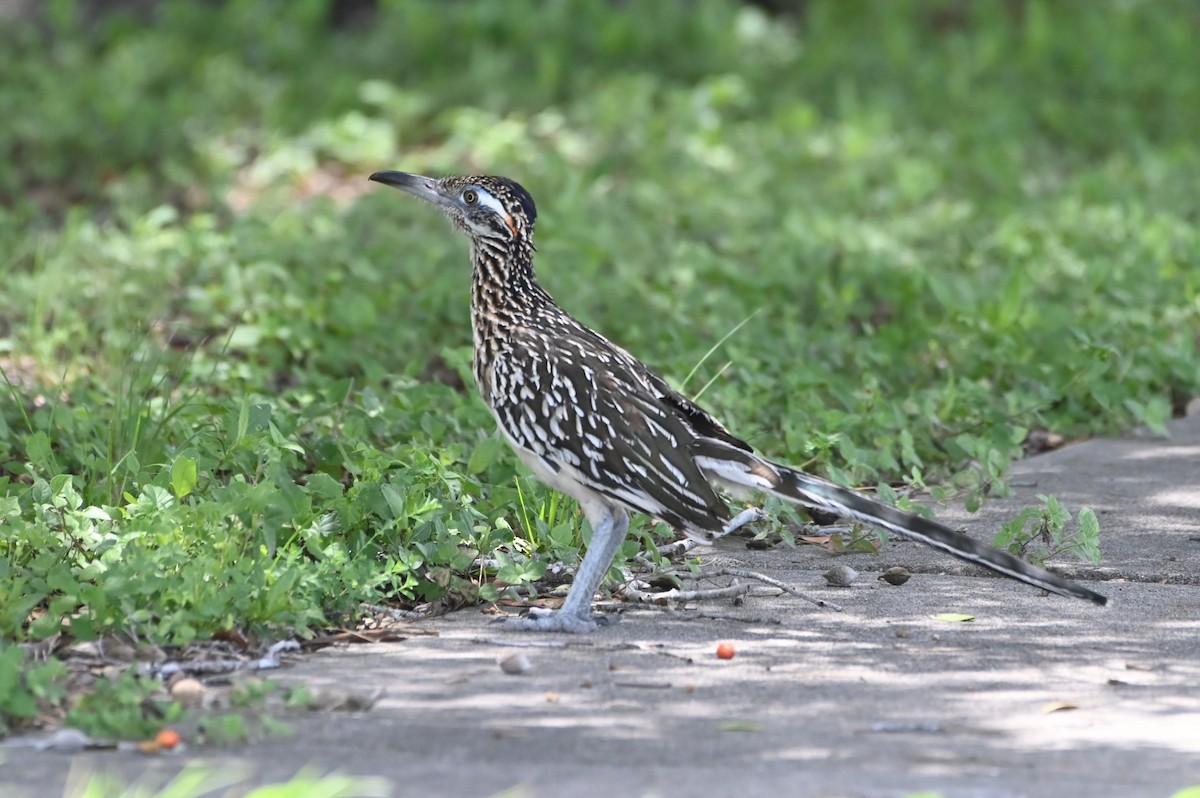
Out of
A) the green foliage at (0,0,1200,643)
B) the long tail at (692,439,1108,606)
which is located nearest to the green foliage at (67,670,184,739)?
the green foliage at (0,0,1200,643)

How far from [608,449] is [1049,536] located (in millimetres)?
1685

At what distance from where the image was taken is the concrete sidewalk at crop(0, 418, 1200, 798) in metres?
3.92

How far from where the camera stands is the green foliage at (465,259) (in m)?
5.55

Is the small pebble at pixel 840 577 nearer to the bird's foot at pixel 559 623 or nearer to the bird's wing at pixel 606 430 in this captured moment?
the bird's wing at pixel 606 430

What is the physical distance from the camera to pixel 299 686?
4402 millimetres

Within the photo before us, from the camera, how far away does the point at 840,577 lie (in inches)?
227

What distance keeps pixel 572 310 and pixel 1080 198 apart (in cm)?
432

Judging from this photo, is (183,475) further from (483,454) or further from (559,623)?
(559,623)

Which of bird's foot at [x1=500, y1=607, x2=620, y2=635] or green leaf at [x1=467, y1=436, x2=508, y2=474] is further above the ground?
green leaf at [x1=467, y1=436, x2=508, y2=474]

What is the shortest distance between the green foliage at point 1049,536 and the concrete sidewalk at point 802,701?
0.13 metres

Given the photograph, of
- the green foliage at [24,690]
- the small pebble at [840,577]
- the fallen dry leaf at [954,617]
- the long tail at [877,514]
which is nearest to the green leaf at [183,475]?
the green foliage at [24,690]

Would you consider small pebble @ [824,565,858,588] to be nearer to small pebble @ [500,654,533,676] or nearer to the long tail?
the long tail

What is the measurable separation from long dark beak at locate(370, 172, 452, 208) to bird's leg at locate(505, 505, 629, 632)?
1.43 meters

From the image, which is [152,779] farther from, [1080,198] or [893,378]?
[1080,198]
